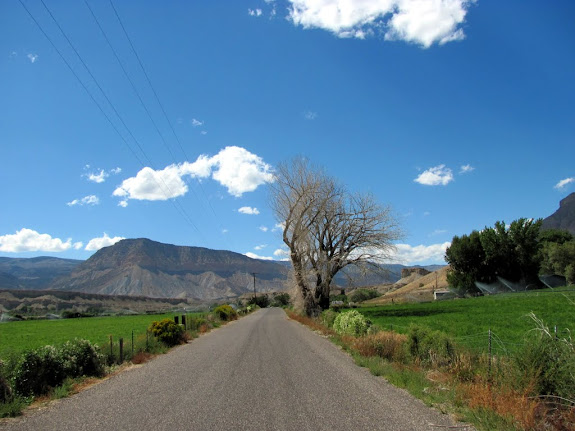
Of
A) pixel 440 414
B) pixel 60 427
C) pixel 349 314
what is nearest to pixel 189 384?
pixel 60 427

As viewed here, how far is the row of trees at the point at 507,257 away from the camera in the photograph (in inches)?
2889

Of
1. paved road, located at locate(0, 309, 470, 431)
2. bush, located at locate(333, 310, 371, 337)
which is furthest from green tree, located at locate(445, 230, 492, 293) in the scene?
paved road, located at locate(0, 309, 470, 431)

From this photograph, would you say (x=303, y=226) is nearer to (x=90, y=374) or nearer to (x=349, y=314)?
(x=349, y=314)

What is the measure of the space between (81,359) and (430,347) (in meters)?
9.91

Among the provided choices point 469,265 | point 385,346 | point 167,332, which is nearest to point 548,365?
point 385,346

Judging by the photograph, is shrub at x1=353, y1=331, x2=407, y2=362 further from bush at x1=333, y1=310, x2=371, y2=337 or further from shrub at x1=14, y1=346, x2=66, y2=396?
shrub at x1=14, y1=346, x2=66, y2=396

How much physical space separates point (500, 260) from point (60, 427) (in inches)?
3159

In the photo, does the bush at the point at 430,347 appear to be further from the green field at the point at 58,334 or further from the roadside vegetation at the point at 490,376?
the green field at the point at 58,334

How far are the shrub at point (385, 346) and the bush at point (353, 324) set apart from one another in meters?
3.21

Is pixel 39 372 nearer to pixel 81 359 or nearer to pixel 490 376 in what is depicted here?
pixel 81 359

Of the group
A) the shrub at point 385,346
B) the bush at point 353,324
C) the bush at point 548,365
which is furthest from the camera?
the bush at point 353,324

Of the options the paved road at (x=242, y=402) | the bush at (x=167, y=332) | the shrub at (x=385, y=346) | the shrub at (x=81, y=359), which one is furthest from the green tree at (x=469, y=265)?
the shrub at (x=81, y=359)

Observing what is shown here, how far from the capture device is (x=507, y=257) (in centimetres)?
7506

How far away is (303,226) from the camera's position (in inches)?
1560
